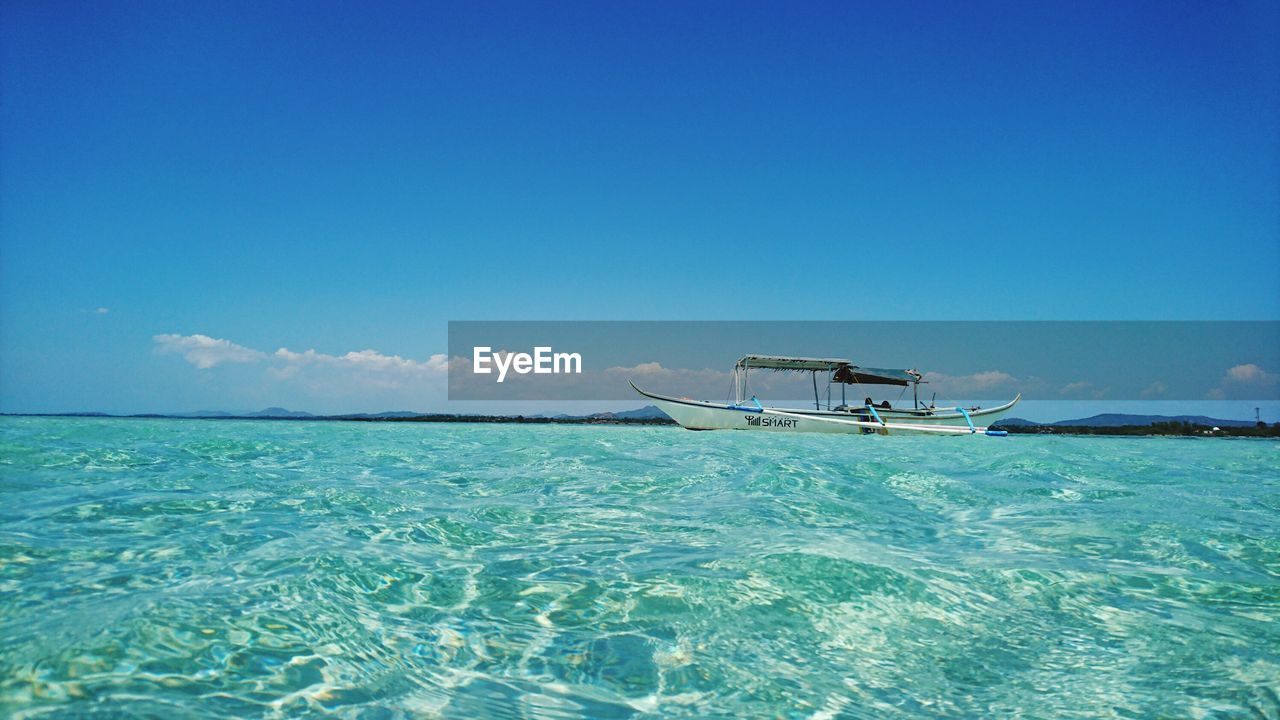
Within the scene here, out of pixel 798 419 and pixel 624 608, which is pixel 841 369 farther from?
pixel 624 608

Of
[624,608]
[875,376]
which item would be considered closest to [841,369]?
[875,376]

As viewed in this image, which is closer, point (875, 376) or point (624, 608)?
point (624, 608)

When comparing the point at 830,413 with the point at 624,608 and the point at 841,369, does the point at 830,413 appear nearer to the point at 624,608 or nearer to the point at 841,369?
the point at 841,369

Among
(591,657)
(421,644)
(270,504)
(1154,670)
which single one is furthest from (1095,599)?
(270,504)

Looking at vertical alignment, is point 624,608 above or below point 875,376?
below

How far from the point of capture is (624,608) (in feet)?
12.6

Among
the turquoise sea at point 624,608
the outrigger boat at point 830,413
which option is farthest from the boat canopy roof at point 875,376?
the turquoise sea at point 624,608

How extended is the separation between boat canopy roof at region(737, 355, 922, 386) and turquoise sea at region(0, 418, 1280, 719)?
28.0m

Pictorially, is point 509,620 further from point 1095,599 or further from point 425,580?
point 1095,599

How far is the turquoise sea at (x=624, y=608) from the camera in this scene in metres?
2.76

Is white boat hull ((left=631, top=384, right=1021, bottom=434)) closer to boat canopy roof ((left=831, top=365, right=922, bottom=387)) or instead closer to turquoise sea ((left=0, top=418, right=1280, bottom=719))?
boat canopy roof ((left=831, top=365, right=922, bottom=387))

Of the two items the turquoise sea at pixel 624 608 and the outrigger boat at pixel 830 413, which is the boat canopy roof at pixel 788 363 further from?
the turquoise sea at pixel 624 608

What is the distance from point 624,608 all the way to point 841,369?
122ft

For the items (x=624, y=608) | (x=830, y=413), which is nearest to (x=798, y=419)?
(x=830, y=413)
